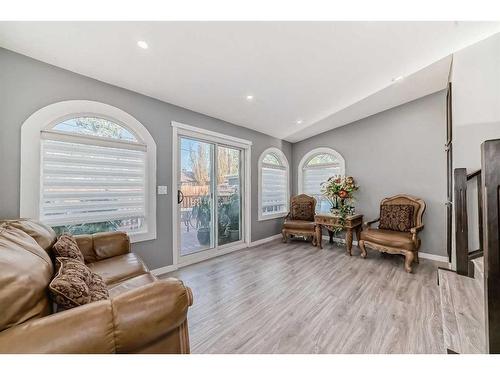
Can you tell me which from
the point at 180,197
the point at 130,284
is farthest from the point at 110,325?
the point at 180,197

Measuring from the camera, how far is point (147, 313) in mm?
997

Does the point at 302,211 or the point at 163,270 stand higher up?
the point at 302,211

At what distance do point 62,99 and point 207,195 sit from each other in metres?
2.22

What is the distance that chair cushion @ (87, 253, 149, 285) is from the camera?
1796 millimetres

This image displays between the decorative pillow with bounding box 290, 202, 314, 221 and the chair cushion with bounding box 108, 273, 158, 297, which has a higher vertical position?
the decorative pillow with bounding box 290, 202, 314, 221

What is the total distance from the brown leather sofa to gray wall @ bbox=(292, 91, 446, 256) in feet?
13.6

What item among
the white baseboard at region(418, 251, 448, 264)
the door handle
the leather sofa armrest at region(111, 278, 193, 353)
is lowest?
the white baseboard at region(418, 251, 448, 264)

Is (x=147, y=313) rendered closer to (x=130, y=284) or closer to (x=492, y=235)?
(x=130, y=284)

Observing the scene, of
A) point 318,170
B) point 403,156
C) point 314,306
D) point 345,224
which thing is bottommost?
point 314,306

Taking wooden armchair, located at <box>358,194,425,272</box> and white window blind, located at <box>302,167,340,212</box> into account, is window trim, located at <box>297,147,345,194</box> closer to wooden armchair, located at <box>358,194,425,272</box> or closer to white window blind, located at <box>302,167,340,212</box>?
white window blind, located at <box>302,167,340,212</box>

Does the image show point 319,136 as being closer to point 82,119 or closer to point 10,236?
point 82,119

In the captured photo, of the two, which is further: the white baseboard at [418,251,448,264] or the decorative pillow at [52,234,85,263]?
the white baseboard at [418,251,448,264]

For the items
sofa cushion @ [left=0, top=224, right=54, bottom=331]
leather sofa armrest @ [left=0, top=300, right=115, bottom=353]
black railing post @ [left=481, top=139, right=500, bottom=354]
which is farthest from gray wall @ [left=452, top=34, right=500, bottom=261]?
sofa cushion @ [left=0, top=224, right=54, bottom=331]
